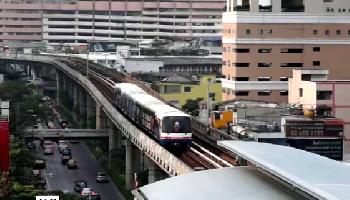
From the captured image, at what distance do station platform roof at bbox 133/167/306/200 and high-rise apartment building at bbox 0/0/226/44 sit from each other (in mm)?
124751

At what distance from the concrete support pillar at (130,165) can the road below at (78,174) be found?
0.84 meters

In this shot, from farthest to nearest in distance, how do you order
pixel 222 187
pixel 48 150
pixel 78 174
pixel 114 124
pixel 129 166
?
pixel 48 150 < pixel 114 124 < pixel 78 174 < pixel 129 166 < pixel 222 187

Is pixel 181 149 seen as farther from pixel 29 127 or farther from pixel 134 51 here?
pixel 134 51

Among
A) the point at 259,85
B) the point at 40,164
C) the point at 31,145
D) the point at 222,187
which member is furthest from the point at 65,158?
the point at 222,187

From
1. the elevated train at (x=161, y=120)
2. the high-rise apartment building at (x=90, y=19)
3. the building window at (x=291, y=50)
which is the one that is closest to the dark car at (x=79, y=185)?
the elevated train at (x=161, y=120)

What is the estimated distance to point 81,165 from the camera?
60875 millimetres

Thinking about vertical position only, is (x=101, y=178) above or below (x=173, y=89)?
below

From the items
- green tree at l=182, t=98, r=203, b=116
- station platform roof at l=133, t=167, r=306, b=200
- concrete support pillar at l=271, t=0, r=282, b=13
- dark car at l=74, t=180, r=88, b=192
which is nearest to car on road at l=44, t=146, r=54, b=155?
green tree at l=182, t=98, r=203, b=116

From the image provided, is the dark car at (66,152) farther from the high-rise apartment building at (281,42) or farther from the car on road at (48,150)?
the high-rise apartment building at (281,42)

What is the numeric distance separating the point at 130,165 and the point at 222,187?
28813 millimetres

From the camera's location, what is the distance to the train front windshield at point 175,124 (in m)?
40.7

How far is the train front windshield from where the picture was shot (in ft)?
133

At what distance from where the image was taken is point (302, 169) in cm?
2361

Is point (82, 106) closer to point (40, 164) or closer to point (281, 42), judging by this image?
point (281, 42)
